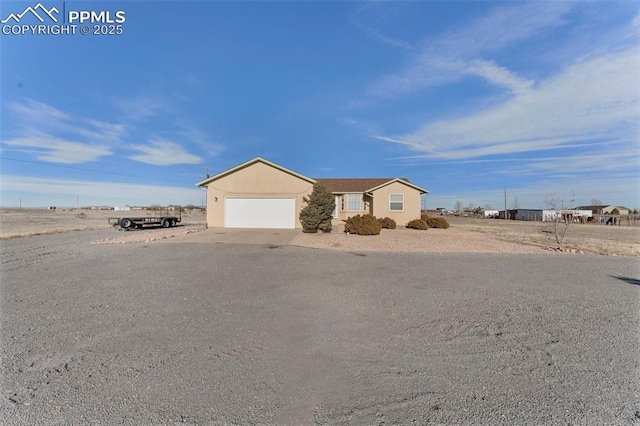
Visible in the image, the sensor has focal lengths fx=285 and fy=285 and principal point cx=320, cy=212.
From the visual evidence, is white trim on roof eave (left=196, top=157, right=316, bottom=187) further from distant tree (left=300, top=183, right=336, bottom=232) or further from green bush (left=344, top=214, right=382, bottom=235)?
green bush (left=344, top=214, right=382, bottom=235)

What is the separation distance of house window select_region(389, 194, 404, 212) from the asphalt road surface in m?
17.1

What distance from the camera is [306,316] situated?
14.5 ft

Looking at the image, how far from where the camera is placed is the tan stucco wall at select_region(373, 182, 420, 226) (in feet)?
78.8

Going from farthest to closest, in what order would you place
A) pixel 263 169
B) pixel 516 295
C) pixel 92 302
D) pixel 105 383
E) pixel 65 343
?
pixel 263 169
pixel 516 295
pixel 92 302
pixel 65 343
pixel 105 383

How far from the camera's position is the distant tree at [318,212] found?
17.2 meters

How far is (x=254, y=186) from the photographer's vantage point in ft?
68.7

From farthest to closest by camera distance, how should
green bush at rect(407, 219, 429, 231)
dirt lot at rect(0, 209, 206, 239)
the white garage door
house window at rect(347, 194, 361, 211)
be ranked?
house window at rect(347, 194, 361, 211) → green bush at rect(407, 219, 429, 231) → the white garage door → dirt lot at rect(0, 209, 206, 239)

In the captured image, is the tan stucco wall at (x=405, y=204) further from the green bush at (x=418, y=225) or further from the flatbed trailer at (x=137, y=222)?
the flatbed trailer at (x=137, y=222)

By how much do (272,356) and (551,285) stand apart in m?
6.65

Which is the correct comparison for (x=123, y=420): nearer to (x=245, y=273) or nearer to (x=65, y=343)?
(x=65, y=343)

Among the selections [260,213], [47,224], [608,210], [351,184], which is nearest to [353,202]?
[351,184]

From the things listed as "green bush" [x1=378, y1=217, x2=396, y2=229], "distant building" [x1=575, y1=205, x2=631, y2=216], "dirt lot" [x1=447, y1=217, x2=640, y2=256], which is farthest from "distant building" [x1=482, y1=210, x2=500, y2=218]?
"green bush" [x1=378, y1=217, x2=396, y2=229]

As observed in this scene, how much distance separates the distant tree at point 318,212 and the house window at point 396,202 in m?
8.35

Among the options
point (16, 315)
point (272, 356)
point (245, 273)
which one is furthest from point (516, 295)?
point (16, 315)
